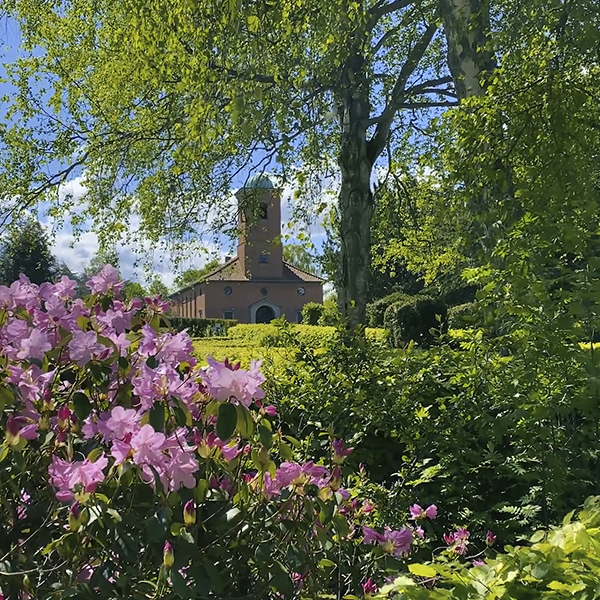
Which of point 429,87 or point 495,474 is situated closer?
point 495,474

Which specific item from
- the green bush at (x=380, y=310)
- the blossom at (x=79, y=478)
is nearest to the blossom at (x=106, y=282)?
the blossom at (x=79, y=478)

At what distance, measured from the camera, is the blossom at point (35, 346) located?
1623mm

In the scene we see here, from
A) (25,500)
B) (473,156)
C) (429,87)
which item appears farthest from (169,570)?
(429,87)

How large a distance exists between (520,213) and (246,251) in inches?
1750

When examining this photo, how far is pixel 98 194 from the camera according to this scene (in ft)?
38.9

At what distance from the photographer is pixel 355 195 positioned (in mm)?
10000

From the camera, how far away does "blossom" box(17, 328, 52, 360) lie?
162cm

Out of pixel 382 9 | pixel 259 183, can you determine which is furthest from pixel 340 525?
pixel 259 183

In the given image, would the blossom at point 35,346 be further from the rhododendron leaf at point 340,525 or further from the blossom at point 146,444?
the rhododendron leaf at point 340,525

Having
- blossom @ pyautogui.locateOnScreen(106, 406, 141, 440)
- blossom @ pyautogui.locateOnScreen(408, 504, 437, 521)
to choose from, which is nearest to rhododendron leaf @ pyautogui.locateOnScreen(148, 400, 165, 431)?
blossom @ pyautogui.locateOnScreen(106, 406, 141, 440)

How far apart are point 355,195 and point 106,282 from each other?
8.20 m

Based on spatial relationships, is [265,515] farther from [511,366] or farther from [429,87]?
[429,87]

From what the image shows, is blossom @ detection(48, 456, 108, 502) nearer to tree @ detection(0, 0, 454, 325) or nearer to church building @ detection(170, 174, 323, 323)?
tree @ detection(0, 0, 454, 325)

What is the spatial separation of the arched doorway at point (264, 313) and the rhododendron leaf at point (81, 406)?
56.5 meters
